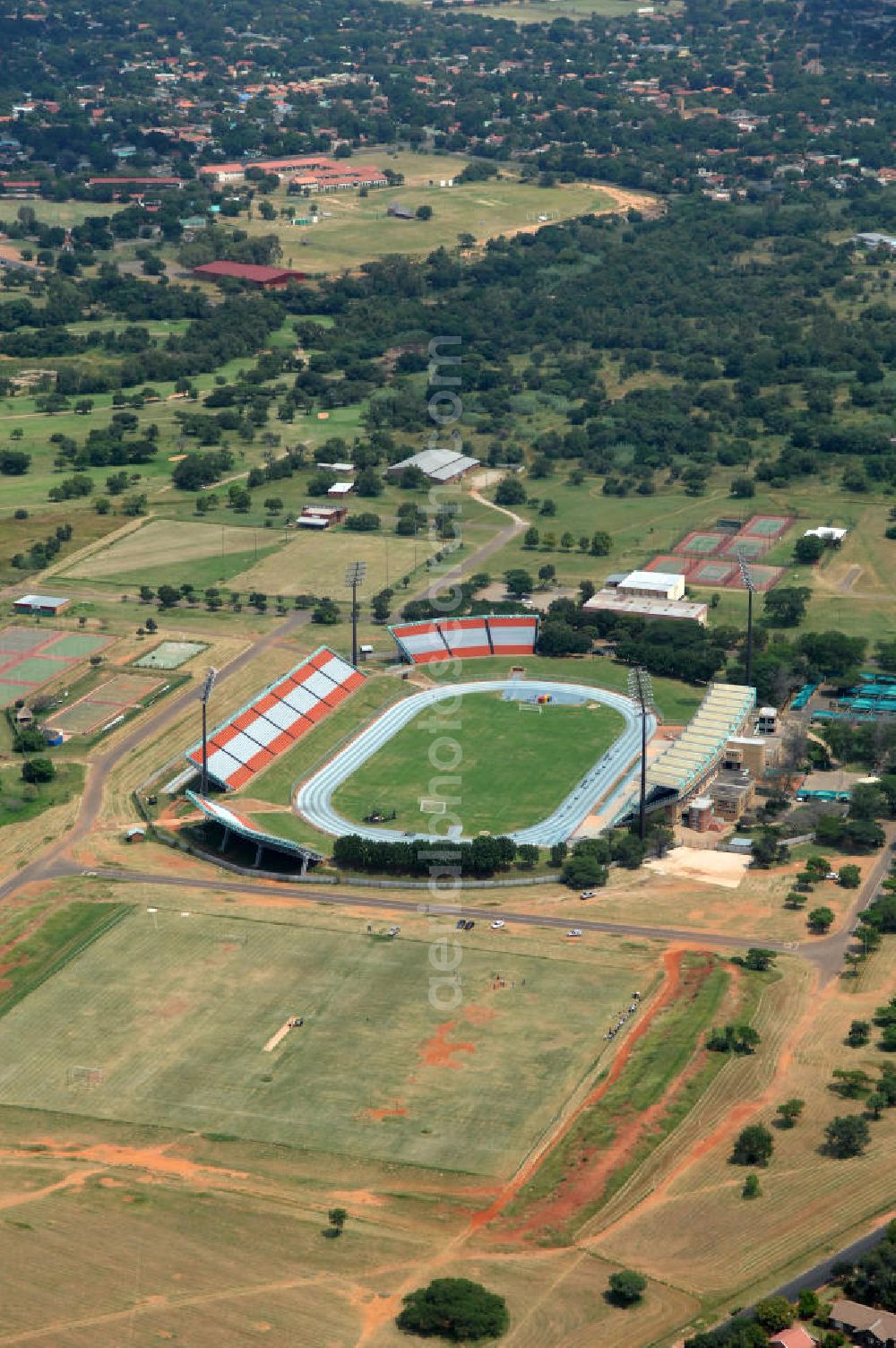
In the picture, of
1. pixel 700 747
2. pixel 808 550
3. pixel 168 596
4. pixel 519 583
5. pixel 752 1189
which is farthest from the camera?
pixel 808 550

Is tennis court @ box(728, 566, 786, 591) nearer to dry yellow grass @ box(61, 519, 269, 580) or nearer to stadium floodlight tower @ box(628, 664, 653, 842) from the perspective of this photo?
dry yellow grass @ box(61, 519, 269, 580)

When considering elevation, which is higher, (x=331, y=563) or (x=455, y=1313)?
(x=455, y=1313)

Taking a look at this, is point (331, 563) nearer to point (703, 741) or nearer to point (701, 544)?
point (701, 544)

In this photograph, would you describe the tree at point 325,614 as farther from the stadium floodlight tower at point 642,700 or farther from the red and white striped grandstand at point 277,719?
the stadium floodlight tower at point 642,700

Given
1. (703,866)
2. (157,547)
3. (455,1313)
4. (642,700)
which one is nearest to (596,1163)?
(455,1313)

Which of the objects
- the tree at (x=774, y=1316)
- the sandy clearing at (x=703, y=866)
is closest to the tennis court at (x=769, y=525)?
the sandy clearing at (x=703, y=866)

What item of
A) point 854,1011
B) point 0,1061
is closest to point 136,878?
point 0,1061

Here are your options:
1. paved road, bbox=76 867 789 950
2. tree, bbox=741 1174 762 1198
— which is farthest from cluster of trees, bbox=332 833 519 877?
tree, bbox=741 1174 762 1198

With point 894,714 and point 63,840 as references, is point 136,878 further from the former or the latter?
point 894,714
